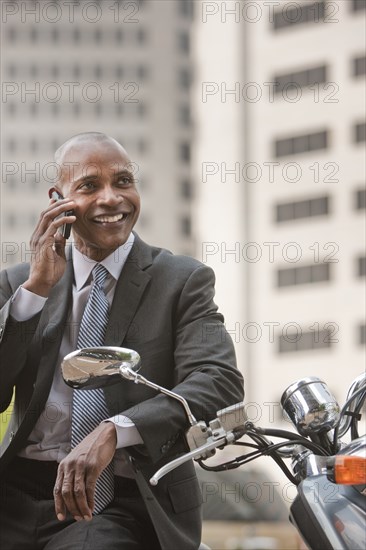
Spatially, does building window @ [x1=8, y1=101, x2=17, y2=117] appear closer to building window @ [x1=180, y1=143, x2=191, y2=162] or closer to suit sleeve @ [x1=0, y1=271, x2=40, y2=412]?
building window @ [x1=180, y1=143, x2=191, y2=162]

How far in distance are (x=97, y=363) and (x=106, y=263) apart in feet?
3.27

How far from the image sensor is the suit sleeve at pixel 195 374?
316cm

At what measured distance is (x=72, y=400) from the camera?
360cm

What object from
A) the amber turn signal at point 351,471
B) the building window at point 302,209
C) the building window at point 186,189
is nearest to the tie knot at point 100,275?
the amber turn signal at point 351,471

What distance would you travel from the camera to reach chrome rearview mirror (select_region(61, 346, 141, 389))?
9.28ft

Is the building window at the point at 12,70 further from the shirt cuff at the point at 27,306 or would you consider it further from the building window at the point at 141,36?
the shirt cuff at the point at 27,306

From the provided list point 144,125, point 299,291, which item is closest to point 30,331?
point 299,291

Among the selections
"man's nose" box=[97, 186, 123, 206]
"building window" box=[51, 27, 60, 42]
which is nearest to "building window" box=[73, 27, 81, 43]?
"building window" box=[51, 27, 60, 42]

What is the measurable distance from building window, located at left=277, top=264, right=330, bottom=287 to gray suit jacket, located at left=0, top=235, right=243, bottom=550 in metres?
59.6

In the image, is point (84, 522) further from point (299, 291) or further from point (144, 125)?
point (144, 125)

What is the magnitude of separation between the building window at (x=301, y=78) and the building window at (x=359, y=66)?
1745 mm

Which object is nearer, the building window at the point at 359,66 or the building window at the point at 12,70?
the building window at the point at 359,66

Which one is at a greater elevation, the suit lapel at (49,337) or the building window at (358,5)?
the building window at (358,5)

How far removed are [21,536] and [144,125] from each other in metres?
89.0
